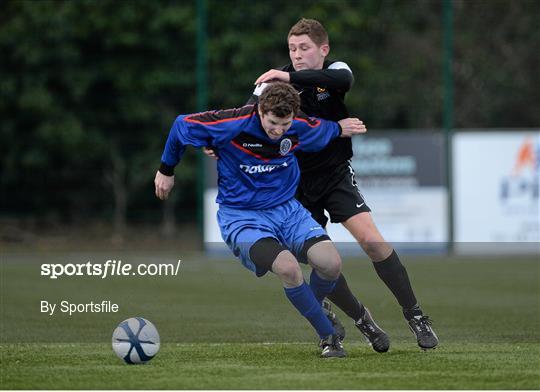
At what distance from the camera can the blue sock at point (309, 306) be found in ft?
21.5

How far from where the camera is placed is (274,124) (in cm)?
650

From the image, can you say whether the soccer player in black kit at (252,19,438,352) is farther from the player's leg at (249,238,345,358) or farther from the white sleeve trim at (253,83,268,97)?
the player's leg at (249,238,345,358)

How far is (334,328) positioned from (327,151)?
1075 mm

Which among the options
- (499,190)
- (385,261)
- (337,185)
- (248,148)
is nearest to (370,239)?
(385,261)

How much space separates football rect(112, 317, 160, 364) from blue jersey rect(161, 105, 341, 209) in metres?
0.97

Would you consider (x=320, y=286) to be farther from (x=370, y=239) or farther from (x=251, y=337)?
(x=251, y=337)

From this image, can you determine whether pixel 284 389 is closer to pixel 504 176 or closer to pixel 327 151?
pixel 327 151

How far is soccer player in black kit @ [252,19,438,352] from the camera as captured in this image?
7.00 meters

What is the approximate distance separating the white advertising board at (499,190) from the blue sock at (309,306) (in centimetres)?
985

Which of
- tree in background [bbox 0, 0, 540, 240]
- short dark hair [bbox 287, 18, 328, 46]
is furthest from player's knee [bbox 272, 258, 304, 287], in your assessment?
tree in background [bbox 0, 0, 540, 240]

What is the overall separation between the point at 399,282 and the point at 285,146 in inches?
43.3

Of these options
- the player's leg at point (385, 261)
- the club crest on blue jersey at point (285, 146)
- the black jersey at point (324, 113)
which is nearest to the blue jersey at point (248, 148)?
the club crest on blue jersey at point (285, 146)

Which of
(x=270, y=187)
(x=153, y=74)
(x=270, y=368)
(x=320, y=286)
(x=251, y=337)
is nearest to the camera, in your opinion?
(x=270, y=368)

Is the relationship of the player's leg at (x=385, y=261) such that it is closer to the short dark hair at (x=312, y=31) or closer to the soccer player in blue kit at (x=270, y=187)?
the soccer player in blue kit at (x=270, y=187)
